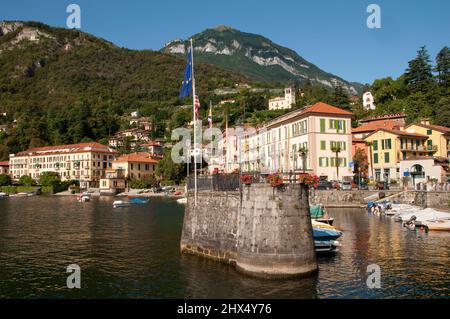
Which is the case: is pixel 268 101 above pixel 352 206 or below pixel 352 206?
above

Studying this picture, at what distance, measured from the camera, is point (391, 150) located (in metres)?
75.2

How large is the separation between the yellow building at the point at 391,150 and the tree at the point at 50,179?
102 metres

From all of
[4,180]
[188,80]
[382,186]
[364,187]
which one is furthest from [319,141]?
[4,180]

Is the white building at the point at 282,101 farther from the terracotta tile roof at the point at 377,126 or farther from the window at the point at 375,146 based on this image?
the window at the point at 375,146

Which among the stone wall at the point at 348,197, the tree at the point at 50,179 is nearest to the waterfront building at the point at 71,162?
the tree at the point at 50,179

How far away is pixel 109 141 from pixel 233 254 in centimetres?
16970

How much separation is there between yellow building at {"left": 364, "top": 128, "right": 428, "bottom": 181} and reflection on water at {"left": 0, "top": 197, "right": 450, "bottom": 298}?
35.7m

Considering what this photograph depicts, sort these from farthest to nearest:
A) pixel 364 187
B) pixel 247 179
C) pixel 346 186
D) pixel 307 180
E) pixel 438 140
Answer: pixel 438 140 → pixel 364 187 → pixel 346 186 → pixel 247 179 → pixel 307 180

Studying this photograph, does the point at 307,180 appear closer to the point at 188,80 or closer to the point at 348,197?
the point at 188,80

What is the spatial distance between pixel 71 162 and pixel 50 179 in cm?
1048

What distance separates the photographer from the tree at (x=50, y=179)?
138913mm
